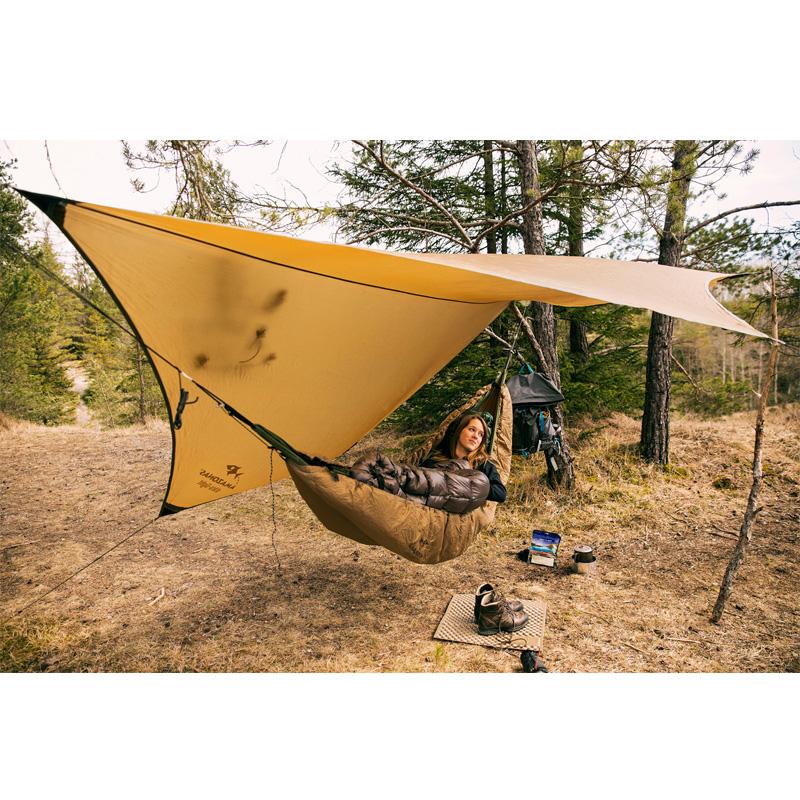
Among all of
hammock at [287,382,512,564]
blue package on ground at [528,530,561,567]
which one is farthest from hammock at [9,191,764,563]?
blue package on ground at [528,530,561,567]

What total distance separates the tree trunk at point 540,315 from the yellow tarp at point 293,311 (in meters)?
1.05

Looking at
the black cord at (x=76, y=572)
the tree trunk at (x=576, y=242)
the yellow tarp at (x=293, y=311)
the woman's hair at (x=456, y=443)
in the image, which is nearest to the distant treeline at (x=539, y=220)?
the tree trunk at (x=576, y=242)

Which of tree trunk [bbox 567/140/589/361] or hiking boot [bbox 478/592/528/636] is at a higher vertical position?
tree trunk [bbox 567/140/589/361]

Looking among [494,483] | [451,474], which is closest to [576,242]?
[494,483]

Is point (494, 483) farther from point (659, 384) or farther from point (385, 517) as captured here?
point (659, 384)

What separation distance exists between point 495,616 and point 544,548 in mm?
770

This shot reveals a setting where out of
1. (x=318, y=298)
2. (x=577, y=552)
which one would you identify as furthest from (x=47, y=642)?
(x=577, y=552)

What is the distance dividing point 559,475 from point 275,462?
201 centimetres

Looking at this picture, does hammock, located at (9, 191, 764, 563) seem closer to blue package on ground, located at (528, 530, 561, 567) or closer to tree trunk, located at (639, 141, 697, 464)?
blue package on ground, located at (528, 530, 561, 567)

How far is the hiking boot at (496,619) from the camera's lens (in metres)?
2.09

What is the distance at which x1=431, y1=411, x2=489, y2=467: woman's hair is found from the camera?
7.97 feet

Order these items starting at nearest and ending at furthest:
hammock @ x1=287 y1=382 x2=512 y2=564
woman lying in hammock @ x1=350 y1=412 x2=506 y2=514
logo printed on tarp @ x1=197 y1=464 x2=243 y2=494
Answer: hammock @ x1=287 y1=382 x2=512 y2=564, woman lying in hammock @ x1=350 y1=412 x2=506 y2=514, logo printed on tarp @ x1=197 y1=464 x2=243 y2=494

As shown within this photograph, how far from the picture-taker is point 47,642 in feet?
6.97

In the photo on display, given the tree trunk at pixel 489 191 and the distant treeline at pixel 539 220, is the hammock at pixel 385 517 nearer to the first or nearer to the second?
the distant treeline at pixel 539 220
